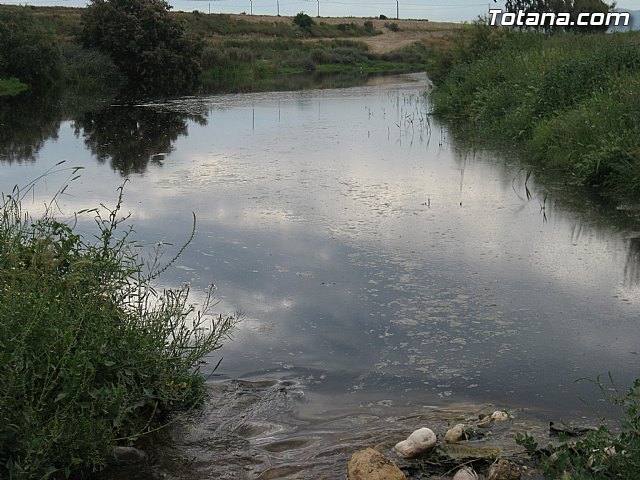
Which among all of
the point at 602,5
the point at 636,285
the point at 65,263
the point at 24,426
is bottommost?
the point at 636,285

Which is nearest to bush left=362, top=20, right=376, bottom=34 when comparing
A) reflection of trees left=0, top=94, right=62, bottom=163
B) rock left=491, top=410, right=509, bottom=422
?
reflection of trees left=0, top=94, right=62, bottom=163

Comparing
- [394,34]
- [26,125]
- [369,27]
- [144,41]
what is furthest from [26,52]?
[394,34]

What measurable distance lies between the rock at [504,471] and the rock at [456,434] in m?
0.35

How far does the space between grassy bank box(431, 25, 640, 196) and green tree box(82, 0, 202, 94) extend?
1837 centimetres

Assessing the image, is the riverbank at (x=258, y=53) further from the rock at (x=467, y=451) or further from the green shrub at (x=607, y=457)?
the green shrub at (x=607, y=457)

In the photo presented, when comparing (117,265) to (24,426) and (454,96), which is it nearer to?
(24,426)

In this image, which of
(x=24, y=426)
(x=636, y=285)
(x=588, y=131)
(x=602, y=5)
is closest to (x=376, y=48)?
(x=602, y=5)

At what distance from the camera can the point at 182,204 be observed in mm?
9773

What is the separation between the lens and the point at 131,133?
17078 millimetres

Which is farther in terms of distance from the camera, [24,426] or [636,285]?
[636,285]

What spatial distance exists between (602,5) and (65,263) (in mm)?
31330

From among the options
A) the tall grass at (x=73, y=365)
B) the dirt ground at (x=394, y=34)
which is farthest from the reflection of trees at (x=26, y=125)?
the dirt ground at (x=394, y=34)

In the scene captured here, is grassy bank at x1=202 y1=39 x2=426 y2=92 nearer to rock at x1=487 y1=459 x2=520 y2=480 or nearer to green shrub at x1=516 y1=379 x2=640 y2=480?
rock at x1=487 y1=459 x2=520 y2=480

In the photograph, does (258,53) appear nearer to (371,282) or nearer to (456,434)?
(371,282)
